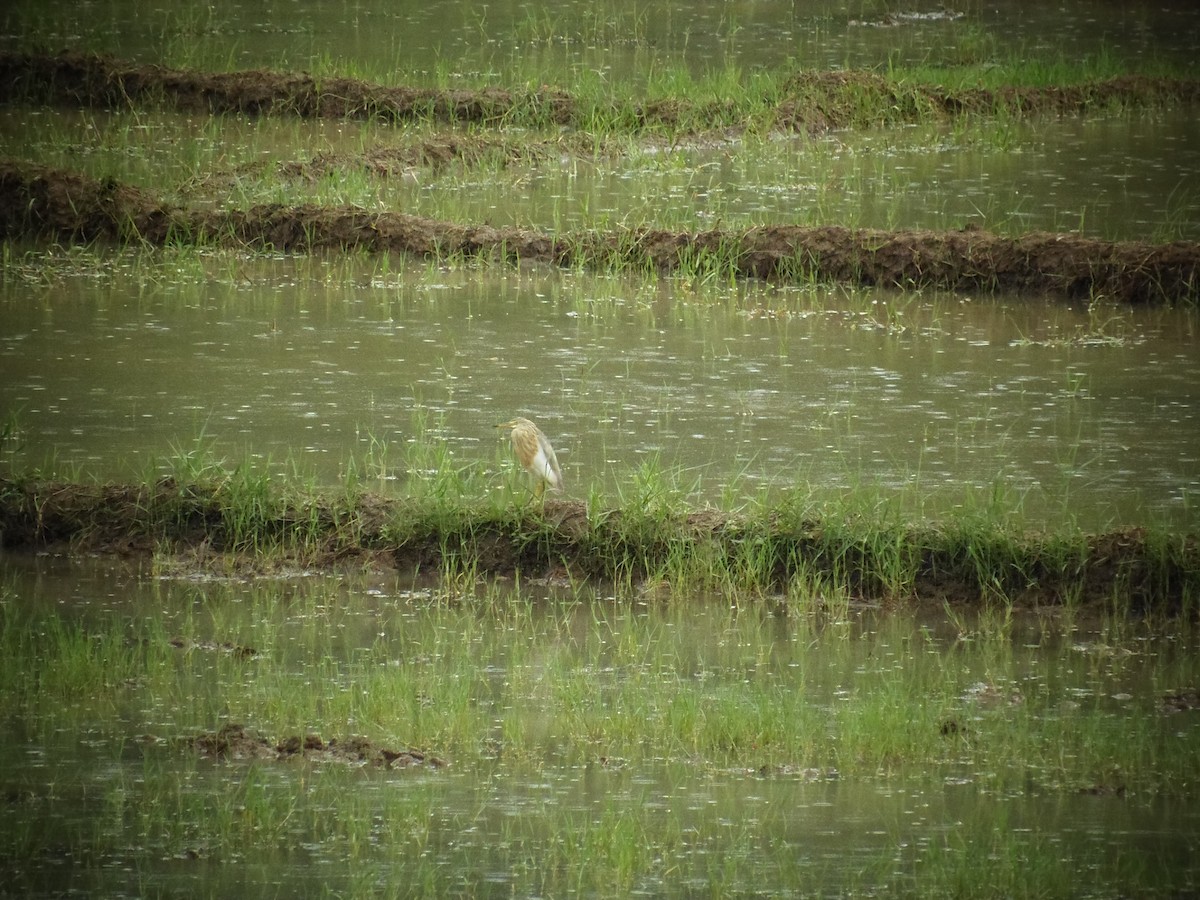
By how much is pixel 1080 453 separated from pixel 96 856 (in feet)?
12.2

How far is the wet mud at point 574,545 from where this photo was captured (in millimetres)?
5254

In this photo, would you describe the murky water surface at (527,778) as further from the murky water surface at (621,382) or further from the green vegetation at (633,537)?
the murky water surface at (621,382)

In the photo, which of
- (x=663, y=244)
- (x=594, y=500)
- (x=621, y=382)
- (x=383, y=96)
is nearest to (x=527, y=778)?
(x=594, y=500)

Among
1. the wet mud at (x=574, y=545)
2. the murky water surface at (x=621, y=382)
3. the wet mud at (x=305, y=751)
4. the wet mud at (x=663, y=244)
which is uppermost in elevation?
the wet mud at (x=663, y=244)

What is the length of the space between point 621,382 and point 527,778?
9.90ft

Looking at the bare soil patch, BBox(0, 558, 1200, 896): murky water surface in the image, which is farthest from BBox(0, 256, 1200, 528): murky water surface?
the bare soil patch

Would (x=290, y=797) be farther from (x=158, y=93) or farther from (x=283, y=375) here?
(x=158, y=93)

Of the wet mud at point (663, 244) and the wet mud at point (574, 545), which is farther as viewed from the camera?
the wet mud at point (663, 244)

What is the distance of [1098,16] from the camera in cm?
1563

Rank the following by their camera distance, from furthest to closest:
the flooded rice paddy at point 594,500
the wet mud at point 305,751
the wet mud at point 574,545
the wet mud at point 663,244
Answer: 1. the wet mud at point 663,244
2. the wet mud at point 574,545
3. the wet mud at point 305,751
4. the flooded rice paddy at point 594,500

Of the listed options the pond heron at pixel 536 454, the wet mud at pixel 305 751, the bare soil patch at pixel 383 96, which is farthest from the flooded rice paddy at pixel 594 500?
the pond heron at pixel 536 454

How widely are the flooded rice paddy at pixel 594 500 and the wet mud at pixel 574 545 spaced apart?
6cm

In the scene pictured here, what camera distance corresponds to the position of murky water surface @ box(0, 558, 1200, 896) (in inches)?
145

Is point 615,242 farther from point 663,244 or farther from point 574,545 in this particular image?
point 574,545
